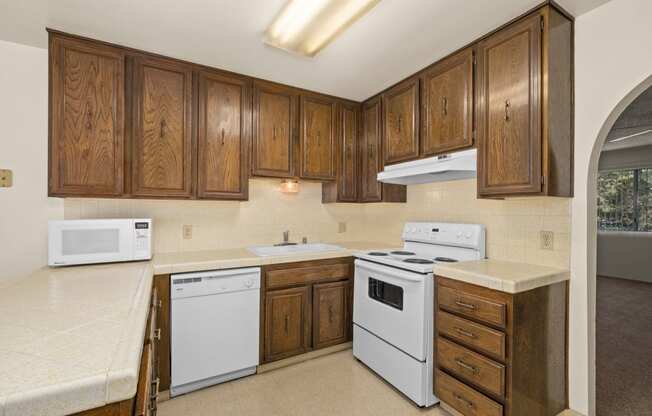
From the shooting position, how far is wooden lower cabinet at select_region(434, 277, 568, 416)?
5.14 feet

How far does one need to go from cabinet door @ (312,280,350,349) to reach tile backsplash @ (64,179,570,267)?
2.43 ft

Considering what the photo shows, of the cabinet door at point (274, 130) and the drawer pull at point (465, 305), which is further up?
the cabinet door at point (274, 130)

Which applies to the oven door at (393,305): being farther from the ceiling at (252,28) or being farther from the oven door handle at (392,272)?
the ceiling at (252,28)

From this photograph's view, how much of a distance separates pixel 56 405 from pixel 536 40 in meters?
2.44

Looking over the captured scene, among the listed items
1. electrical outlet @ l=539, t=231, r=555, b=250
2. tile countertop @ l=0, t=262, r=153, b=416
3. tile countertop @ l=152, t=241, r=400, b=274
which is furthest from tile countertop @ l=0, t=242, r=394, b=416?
electrical outlet @ l=539, t=231, r=555, b=250

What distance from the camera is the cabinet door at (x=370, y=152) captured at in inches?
116

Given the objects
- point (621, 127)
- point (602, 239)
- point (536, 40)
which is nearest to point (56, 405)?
point (536, 40)

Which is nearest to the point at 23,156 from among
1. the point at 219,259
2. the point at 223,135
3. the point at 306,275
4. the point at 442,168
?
the point at 223,135

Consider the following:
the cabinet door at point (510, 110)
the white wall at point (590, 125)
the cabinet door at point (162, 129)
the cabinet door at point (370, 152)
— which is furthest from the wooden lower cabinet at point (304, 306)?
the white wall at point (590, 125)

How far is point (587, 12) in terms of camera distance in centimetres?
175

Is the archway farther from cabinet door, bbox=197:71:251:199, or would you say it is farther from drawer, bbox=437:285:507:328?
cabinet door, bbox=197:71:251:199

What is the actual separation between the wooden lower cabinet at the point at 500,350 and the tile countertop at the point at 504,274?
40 millimetres

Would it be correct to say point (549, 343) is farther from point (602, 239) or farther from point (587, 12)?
point (602, 239)

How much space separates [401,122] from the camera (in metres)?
2.68
